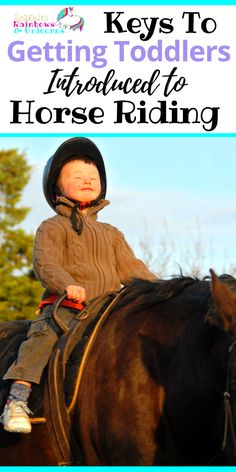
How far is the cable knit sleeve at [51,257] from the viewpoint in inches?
218

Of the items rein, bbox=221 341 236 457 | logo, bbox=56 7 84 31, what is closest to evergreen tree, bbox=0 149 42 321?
logo, bbox=56 7 84 31

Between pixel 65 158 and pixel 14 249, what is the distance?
19.1 m

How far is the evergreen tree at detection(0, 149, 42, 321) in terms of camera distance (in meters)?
24.3

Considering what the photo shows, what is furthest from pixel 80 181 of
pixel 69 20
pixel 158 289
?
pixel 69 20

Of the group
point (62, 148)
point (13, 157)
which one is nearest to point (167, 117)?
point (62, 148)

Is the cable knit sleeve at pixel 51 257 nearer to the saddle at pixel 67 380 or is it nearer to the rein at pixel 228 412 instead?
the saddle at pixel 67 380

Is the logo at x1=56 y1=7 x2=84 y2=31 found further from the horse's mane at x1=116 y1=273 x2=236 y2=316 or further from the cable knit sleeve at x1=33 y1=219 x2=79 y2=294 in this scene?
the horse's mane at x1=116 y1=273 x2=236 y2=316

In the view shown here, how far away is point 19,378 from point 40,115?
4215 millimetres

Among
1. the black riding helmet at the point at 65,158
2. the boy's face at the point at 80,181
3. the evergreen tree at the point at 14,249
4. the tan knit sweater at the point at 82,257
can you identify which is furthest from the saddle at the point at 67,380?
the evergreen tree at the point at 14,249

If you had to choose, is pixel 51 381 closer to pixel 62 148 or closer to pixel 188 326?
pixel 188 326

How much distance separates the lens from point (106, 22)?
8.66 meters

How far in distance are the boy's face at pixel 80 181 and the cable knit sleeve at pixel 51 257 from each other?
0.32m

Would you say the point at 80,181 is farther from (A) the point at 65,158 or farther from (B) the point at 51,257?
(B) the point at 51,257

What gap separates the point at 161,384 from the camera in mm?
4848
